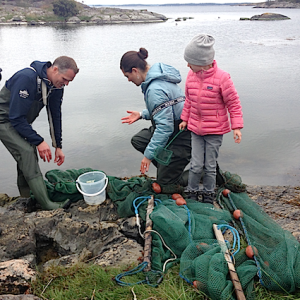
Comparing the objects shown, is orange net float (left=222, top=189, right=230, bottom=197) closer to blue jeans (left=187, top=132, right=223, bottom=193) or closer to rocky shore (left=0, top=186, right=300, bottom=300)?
blue jeans (left=187, top=132, right=223, bottom=193)

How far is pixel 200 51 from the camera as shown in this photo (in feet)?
9.60

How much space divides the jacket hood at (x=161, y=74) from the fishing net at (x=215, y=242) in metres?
1.36

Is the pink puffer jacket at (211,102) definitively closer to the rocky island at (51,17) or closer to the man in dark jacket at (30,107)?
the man in dark jacket at (30,107)

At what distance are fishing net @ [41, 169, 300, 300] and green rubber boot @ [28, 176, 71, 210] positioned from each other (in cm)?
21

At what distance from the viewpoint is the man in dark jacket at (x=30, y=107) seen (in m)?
3.35

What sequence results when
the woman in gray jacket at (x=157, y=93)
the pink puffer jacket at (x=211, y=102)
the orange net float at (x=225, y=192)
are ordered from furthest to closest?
the orange net float at (x=225, y=192), the woman in gray jacket at (x=157, y=93), the pink puffer jacket at (x=211, y=102)

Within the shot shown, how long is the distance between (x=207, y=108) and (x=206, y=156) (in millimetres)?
581

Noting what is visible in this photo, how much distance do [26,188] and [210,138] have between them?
271cm

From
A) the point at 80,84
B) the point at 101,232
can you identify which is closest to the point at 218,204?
the point at 101,232

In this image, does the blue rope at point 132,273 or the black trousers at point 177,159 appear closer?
the blue rope at point 132,273

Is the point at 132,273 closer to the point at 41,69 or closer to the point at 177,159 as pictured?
the point at 177,159

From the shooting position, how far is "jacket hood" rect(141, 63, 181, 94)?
3.27 meters

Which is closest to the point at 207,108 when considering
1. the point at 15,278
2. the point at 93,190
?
the point at 93,190

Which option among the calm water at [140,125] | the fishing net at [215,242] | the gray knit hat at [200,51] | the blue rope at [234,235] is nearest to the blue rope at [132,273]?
the fishing net at [215,242]
